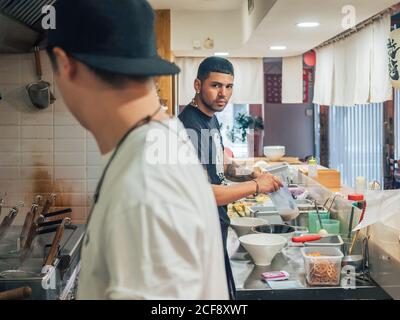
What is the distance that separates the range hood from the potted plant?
3.11 metres

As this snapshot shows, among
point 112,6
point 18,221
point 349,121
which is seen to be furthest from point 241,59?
point 112,6

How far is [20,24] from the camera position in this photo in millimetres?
2000

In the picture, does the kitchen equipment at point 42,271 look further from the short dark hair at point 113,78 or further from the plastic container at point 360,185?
the plastic container at point 360,185

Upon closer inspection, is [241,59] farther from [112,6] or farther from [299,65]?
[112,6]

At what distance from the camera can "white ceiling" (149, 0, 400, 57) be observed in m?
2.50

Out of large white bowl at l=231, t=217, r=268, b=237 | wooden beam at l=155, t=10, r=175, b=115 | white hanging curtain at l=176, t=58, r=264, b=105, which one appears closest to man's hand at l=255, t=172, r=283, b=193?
large white bowl at l=231, t=217, r=268, b=237

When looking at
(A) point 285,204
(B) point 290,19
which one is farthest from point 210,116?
(B) point 290,19

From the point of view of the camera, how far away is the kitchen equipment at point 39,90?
7.82ft

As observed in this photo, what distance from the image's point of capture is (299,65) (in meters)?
5.40

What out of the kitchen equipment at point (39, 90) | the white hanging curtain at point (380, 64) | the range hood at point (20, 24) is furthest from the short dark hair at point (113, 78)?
the white hanging curtain at point (380, 64)

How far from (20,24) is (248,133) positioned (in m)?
3.52

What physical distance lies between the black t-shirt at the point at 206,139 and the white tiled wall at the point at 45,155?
0.81 m

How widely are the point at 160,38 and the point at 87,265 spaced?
12.0 ft

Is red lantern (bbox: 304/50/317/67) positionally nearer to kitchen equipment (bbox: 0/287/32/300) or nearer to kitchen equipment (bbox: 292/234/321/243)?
kitchen equipment (bbox: 292/234/321/243)
